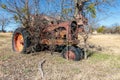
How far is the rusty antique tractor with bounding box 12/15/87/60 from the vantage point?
8.44 meters

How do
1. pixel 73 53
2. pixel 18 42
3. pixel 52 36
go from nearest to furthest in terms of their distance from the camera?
pixel 73 53 → pixel 52 36 → pixel 18 42

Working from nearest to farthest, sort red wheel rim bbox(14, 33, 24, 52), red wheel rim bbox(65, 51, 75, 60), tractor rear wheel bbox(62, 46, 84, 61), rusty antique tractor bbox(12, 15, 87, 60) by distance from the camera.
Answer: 1. tractor rear wheel bbox(62, 46, 84, 61)
2. red wheel rim bbox(65, 51, 75, 60)
3. rusty antique tractor bbox(12, 15, 87, 60)
4. red wheel rim bbox(14, 33, 24, 52)

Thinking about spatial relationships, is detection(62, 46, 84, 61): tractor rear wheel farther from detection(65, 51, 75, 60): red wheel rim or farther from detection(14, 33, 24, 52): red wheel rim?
detection(14, 33, 24, 52): red wheel rim

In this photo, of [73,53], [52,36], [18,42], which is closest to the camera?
[73,53]

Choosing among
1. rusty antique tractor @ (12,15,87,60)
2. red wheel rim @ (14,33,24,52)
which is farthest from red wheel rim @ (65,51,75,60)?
red wheel rim @ (14,33,24,52)

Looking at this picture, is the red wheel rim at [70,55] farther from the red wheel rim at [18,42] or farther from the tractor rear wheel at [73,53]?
the red wheel rim at [18,42]

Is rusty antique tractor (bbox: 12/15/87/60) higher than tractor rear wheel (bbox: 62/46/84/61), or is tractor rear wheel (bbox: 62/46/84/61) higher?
rusty antique tractor (bbox: 12/15/87/60)

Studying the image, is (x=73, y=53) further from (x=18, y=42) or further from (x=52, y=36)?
(x=18, y=42)

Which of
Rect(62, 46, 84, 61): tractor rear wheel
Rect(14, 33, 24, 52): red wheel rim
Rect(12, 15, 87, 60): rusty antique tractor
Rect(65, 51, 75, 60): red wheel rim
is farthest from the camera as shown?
Rect(14, 33, 24, 52): red wheel rim

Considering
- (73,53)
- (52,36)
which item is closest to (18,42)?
(52,36)

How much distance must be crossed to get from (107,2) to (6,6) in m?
13.6

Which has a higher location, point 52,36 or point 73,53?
point 52,36

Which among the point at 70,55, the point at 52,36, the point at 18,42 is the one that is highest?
the point at 52,36

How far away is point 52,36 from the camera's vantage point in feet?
29.4
